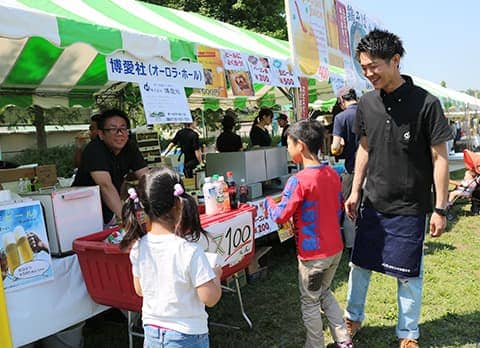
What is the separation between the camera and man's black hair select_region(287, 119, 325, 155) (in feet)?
8.23

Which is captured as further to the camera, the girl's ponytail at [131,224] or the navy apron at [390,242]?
the navy apron at [390,242]

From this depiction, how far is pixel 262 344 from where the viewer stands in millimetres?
2932

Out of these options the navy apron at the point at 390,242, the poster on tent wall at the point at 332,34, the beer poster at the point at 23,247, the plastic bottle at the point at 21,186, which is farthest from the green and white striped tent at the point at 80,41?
the navy apron at the point at 390,242

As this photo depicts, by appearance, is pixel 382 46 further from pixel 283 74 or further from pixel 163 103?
pixel 283 74

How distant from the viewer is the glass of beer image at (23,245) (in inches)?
84.4

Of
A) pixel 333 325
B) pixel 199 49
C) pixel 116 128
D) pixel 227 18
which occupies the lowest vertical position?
pixel 333 325

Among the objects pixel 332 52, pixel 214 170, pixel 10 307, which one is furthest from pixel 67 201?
pixel 332 52

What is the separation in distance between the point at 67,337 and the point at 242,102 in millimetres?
8547

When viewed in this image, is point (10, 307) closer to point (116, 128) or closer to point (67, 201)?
point (67, 201)

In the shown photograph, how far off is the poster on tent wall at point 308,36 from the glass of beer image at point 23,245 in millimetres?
3049

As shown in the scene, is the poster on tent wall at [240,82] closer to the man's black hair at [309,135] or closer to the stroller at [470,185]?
the man's black hair at [309,135]

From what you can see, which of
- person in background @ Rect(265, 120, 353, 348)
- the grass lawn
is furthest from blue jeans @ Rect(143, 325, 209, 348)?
the grass lawn

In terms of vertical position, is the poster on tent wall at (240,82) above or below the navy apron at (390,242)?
above

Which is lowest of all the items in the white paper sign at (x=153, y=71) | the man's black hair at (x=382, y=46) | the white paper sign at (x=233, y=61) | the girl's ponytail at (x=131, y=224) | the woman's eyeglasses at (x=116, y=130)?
A: the girl's ponytail at (x=131, y=224)
